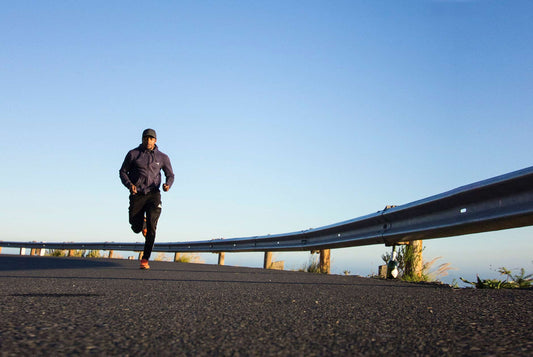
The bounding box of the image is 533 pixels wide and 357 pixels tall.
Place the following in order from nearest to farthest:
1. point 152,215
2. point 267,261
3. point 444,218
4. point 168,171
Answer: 1. point 444,218
2. point 152,215
3. point 168,171
4. point 267,261

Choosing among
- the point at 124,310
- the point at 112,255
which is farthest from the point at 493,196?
the point at 112,255

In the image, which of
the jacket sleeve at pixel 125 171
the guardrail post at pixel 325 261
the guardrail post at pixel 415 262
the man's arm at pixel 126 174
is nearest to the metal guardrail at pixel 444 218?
the guardrail post at pixel 325 261

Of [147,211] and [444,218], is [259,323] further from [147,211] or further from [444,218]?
[147,211]

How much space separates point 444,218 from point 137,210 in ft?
18.8

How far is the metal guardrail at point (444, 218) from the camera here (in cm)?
457

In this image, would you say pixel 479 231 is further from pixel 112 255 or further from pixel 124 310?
pixel 112 255

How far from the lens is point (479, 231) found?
524cm

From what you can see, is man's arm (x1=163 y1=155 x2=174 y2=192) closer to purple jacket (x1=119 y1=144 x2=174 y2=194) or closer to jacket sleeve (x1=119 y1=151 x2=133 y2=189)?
purple jacket (x1=119 y1=144 x2=174 y2=194)

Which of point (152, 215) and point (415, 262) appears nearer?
point (415, 262)

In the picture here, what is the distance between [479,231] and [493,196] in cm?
52

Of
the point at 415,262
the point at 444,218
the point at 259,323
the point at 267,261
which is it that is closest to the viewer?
the point at 259,323

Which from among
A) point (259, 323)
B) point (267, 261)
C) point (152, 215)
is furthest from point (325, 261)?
point (259, 323)

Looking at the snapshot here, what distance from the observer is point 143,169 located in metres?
9.53

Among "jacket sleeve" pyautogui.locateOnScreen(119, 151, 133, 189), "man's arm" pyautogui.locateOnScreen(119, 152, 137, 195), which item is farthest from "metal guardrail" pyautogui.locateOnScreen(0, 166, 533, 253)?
"jacket sleeve" pyautogui.locateOnScreen(119, 151, 133, 189)
